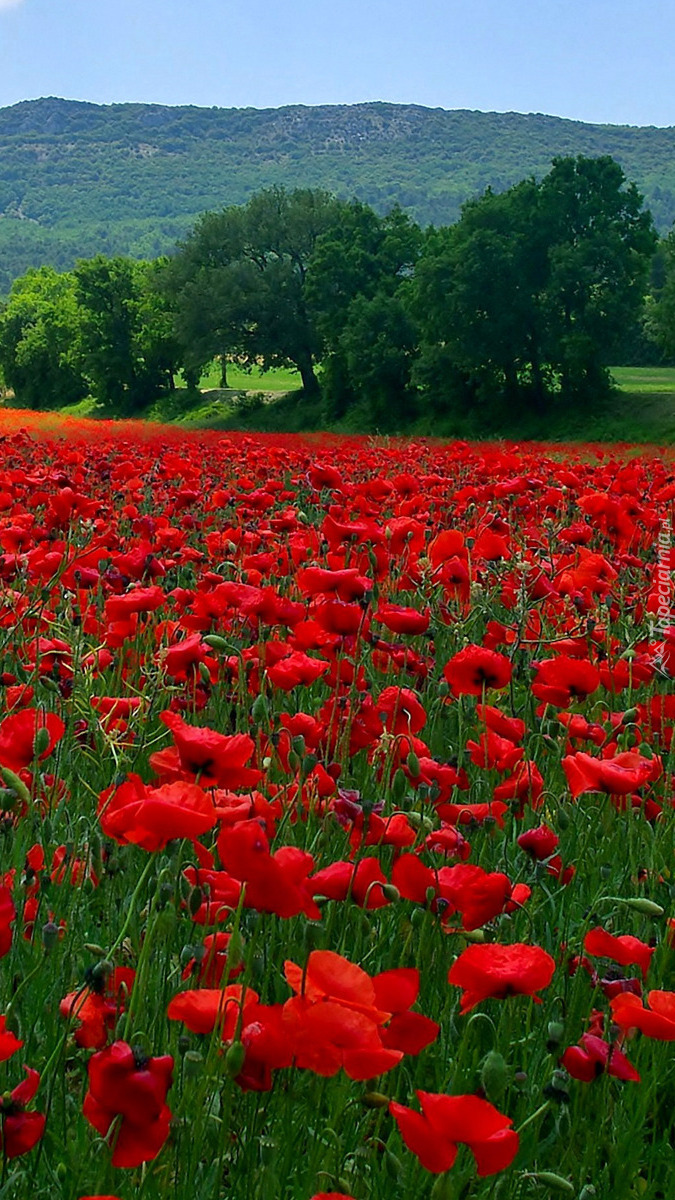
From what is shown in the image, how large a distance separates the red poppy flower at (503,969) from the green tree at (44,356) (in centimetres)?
6032

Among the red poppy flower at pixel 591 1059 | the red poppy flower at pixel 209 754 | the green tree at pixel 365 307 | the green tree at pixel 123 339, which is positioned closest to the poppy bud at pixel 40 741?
the red poppy flower at pixel 209 754

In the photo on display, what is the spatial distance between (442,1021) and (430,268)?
116 feet

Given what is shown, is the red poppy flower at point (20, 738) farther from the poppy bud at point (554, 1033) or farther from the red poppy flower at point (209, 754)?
the poppy bud at point (554, 1033)

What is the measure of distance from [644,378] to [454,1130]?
5689 centimetres

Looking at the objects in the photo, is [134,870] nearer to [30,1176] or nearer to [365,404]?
[30,1176]

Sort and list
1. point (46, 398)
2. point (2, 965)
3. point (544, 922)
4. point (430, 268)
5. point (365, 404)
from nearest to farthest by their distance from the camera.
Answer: point (2, 965) < point (544, 922) < point (430, 268) < point (365, 404) < point (46, 398)

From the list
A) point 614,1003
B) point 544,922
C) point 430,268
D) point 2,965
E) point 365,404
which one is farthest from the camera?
point 365,404

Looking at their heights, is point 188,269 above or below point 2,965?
above

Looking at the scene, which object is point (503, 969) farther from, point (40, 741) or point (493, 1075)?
point (40, 741)

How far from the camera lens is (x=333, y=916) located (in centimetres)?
208

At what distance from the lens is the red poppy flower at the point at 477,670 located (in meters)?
2.38

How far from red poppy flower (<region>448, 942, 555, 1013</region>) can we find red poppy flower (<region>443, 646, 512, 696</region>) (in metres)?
1.04

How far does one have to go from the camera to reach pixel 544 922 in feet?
7.98

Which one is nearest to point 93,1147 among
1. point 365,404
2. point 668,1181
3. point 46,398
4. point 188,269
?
point 668,1181
